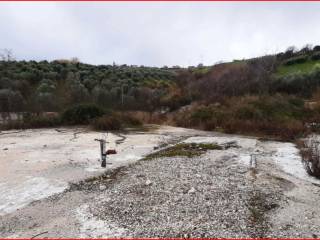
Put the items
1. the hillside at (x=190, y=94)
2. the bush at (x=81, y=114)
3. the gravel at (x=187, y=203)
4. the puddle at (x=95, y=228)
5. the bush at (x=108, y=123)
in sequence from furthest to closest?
the bush at (x=81, y=114) → the hillside at (x=190, y=94) → the bush at (x=108, y=123) → the gravel at (x=187, y=203) → the puddle at (x=95, y=228)

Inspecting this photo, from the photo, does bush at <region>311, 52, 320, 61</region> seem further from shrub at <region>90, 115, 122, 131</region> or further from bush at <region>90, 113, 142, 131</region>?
shrub at <region>90, 115, 122, 131</region>

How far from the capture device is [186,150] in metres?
8.77

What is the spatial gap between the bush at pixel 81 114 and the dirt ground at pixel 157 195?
677 cm

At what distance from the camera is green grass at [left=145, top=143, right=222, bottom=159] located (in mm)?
8133

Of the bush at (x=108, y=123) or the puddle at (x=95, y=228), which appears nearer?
the puddle at (x=95, y=228)

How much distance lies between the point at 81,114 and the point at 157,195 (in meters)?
11.1

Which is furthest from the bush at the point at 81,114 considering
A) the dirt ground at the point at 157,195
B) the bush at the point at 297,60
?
the bush at the point at 297,60

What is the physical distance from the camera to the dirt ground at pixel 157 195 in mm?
3914

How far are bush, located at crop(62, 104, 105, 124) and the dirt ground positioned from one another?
6774 millimetres

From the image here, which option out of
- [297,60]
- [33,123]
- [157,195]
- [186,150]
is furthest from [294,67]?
[157,195]

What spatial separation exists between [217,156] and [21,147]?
20.2 ft

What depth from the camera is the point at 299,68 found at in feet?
86.2

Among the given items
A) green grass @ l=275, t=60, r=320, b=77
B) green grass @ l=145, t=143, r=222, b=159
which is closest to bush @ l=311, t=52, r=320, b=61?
green grass @ l=275, t=60, r=320, b=77

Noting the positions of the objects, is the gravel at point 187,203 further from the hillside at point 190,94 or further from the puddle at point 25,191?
the hillside at point 190,94
